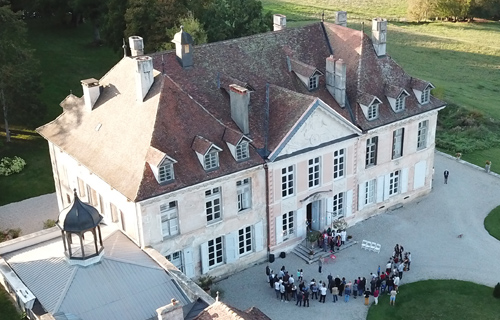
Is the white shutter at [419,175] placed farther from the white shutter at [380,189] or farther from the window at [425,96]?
the window at [425,96]

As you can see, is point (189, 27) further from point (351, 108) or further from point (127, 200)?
point (127, 200)

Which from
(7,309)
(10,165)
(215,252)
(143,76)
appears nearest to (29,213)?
(10,165)

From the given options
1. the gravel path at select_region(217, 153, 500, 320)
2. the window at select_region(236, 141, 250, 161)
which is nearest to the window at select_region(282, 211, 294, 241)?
the gravel path at select_region(217, 153, 500, 320)

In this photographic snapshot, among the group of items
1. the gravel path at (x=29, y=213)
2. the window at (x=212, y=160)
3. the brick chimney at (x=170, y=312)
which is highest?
the window at (x=212, y=160)

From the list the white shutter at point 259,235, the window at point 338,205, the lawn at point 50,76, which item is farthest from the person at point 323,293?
the lawn at point 50,76

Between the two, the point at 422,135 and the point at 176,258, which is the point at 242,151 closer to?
the point at 176,258

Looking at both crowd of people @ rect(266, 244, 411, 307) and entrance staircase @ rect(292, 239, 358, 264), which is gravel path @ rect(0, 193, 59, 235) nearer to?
crowd of people @ rect(266, 244, 411, 307)

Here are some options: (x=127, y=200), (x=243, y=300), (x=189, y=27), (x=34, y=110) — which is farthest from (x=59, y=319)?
(x=189, y=27)
